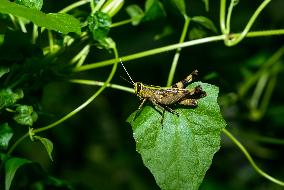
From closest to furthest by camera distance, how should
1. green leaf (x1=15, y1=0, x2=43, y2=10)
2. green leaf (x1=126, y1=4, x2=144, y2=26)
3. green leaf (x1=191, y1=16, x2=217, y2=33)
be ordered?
green leaf (x1=15, y1=0, x2=43, y2=10), green leaf (x1=191, y1=16, x2=217, y2=33), green leaf (x1=126, y1=4, x2=144, y2=26)

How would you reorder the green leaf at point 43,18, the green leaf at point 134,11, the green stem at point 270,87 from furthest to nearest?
the green stem at point 270,87, the green leaf at point 134,11, the green leaf at point 43,18

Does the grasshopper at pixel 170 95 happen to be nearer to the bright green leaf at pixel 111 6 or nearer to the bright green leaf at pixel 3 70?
the bright green leaf at pixel 111 6

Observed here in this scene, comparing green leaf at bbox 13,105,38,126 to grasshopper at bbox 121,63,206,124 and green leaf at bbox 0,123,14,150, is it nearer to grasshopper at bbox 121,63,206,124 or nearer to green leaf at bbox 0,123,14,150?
green leaf at bbox 0,123,14,150

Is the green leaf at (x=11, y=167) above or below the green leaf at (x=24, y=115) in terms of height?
below

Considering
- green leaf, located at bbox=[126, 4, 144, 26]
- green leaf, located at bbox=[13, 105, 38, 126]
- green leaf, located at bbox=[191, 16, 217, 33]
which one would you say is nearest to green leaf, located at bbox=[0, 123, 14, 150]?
green leaf, located at bbox=[13, 105, 38, 126]

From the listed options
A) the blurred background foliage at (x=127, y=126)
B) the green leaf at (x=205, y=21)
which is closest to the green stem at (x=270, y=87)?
the blurred background foliage at (x=127, y=126)

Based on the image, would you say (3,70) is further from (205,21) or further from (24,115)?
(205,21)

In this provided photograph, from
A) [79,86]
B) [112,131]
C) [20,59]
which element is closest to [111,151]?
[112,131]
